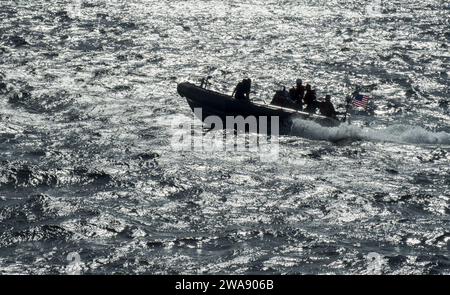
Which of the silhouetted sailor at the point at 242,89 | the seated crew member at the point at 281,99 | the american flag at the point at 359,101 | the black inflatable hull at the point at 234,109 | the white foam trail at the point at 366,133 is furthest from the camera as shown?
the seated crew member at the point at 281,99

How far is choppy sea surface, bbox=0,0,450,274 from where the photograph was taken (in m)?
18.8

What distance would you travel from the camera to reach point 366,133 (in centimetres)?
2866

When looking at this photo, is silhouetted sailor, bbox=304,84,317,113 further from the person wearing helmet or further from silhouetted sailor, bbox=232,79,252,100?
silhouetted sailor, bbox=232,79,252,100

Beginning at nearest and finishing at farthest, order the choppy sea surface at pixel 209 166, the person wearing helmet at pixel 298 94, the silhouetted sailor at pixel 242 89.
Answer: the choppy sea surface at pixel 209 166, the silhouetted sailor at pixel 242 89, the person wearing helmet at pixel 298 94

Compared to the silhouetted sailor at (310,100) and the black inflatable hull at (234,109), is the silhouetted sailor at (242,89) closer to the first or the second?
the black inflatable hull at (234,109)

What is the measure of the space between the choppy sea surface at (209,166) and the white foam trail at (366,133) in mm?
53

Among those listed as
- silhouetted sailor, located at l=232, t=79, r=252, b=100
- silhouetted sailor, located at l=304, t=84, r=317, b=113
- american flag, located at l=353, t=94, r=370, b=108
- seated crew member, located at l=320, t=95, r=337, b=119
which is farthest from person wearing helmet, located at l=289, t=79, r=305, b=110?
american flag, located at l=353, t=94, r=370, b=108

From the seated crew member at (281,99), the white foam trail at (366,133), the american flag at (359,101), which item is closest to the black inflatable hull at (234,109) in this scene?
the white foam trail at (366,133)

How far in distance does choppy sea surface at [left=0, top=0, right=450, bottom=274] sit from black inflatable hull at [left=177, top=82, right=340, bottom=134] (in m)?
0.52

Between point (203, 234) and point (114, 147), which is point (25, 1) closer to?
point (114, 147)

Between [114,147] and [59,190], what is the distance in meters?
4.60

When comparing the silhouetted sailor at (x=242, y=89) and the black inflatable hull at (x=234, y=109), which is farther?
the silhouetted sailor at (x=242, y=89)

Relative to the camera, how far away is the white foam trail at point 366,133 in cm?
2820

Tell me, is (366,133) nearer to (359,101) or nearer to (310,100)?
(359,101)
